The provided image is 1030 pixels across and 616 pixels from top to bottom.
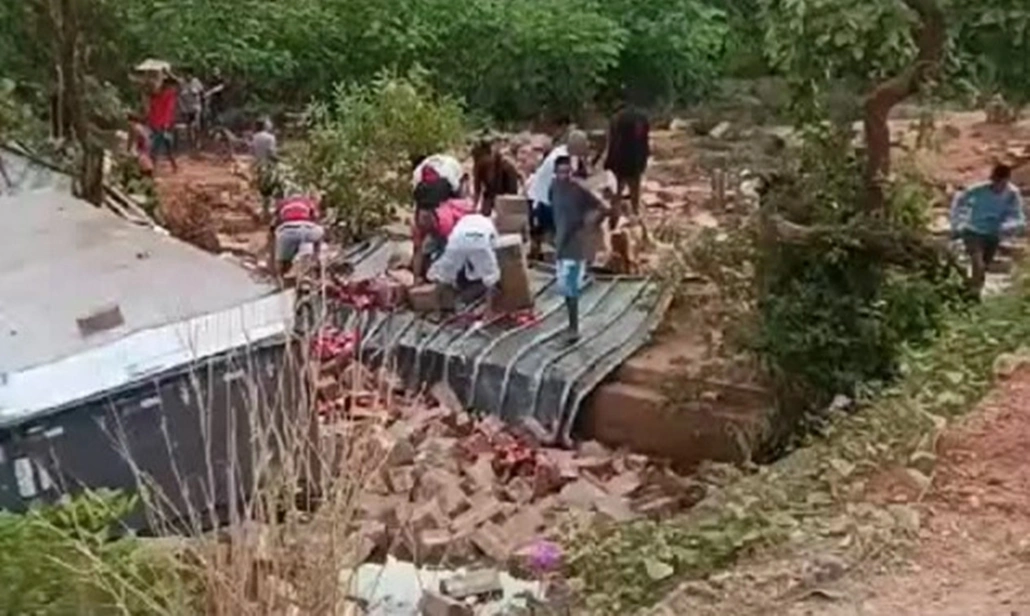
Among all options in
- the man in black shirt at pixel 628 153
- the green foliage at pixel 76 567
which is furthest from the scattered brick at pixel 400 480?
the man in black shirt at pixel 628 153

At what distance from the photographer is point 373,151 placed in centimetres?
1533

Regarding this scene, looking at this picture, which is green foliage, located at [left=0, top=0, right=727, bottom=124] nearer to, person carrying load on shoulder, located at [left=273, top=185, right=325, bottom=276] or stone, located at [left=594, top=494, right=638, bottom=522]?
person carrying load on shoulder, located at [left=273, top=185, right=325, bottom=276]

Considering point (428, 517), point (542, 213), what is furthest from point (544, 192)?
point (428, 517)

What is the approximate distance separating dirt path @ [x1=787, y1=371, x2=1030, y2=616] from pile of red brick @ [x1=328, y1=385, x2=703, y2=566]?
2264 millimetres

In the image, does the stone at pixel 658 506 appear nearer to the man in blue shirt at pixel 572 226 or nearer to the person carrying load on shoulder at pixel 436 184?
the man in blue shirt at pixel 572 226

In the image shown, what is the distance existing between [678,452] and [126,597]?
20.0ft

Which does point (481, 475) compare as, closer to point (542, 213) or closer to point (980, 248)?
point (542, 213)

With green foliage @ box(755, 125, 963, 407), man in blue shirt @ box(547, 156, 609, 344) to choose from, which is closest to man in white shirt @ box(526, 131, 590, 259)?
man in blue shirt @ box(547, 156, 609, 344)

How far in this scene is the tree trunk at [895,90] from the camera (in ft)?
34.2

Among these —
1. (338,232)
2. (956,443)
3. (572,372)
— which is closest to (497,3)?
(338,232)

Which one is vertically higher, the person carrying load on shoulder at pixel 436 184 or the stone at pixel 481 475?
the person carrying load on shoulder at pixel 436 184

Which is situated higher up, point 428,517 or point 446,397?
point 428,517

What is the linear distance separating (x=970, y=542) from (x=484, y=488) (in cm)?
463

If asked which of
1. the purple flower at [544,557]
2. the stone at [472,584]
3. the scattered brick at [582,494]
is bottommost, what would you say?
the scattered brick at [582,494]
